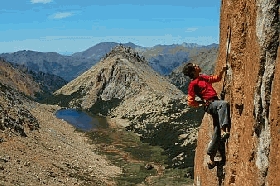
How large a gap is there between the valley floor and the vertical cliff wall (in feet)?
97.5

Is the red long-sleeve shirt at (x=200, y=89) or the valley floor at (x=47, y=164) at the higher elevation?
the red long-sleeve shirt at (x=200, y=89)

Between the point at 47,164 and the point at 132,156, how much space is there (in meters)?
25.4

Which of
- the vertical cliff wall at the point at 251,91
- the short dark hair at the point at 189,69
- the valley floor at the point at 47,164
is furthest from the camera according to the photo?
the valley floor at the point at 47,164

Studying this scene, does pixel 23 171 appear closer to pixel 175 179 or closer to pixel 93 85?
pixel 175 179

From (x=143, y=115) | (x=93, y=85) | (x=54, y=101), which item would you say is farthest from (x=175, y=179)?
(x=54, y=101)

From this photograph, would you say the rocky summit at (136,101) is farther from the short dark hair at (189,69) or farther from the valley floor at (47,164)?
the short dark hair at (189,69)

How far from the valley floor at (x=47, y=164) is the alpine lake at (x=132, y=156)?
2.55 m

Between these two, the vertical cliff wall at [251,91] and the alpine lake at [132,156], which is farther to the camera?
the alpine lake at [132,156]

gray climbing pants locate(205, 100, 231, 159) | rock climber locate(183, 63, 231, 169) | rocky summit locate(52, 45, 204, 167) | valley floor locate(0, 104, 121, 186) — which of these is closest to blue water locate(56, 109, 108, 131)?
rocky summit locate(52, 45, 204, 167)

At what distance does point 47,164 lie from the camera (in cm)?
4984

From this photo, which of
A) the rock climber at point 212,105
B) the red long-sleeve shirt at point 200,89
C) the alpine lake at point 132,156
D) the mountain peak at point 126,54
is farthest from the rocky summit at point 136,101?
the red long-sleeve shirt at point 200,89

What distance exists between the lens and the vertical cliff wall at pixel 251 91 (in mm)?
8375

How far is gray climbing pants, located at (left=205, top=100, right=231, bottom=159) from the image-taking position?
38.5ft

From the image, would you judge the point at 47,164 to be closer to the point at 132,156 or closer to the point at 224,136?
the point at 132,156
